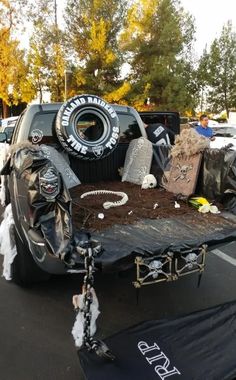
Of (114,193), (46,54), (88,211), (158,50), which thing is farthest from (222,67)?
(88,211)

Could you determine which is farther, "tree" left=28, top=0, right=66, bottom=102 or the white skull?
"tree" left=28, top=0, right=66, bottom=102

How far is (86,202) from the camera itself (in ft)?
12.3

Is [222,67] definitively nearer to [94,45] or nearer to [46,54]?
[94,45]

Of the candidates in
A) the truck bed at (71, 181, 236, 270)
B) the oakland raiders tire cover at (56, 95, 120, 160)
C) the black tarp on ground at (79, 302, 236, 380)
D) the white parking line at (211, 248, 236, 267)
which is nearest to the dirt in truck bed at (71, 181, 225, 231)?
the truck bed at (71, 181, 236, 270)

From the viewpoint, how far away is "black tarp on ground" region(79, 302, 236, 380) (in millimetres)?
2316

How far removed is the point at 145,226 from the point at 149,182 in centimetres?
141

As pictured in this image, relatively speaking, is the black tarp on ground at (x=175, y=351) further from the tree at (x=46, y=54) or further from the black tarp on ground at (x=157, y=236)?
the tree at (x=46, y=54)

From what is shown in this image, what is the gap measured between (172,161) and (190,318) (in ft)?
6.54

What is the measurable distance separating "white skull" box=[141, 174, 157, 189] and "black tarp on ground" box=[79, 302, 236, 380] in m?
1.87

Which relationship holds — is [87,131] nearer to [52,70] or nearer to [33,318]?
[33,318]

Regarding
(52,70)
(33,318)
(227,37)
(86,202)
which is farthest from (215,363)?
(227,37)

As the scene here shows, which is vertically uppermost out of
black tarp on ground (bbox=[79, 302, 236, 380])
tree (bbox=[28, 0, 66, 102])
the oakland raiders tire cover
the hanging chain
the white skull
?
tree (bbox=[28, 0, 66, 102])

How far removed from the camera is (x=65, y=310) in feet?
11.1

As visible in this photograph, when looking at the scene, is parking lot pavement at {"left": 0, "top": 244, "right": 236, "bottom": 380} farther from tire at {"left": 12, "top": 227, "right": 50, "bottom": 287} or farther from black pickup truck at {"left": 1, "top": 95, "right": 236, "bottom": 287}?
black pickup truck at {"left": 1, "top": 95, "right": 236, "bottom": 287}
